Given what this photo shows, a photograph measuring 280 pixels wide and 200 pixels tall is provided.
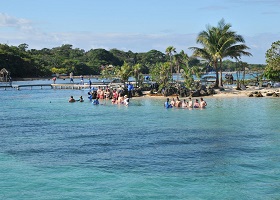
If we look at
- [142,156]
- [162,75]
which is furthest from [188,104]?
[142,156]

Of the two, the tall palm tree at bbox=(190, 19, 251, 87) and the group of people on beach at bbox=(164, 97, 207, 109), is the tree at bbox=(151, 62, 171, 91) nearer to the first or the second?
the tall palm tree at bbox=(190, 19, 251, 87)

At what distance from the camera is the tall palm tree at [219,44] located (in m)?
57.5

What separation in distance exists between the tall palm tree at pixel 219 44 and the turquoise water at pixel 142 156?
2072 centimetres

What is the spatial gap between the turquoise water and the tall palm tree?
20724 mm

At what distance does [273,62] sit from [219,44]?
7070 mm

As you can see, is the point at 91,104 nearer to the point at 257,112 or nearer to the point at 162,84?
the point at 162,84

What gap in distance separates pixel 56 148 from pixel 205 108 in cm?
2074

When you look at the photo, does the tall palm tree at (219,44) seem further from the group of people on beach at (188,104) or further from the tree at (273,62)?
the group of people on beach at (188,104)

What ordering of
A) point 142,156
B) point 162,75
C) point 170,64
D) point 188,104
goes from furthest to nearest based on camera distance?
point 170,64
point 162,75
point 188,104
point 142,156

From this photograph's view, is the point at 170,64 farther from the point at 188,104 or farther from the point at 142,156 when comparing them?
the point at 142,156

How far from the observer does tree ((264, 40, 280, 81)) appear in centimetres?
5731

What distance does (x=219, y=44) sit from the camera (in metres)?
57.8

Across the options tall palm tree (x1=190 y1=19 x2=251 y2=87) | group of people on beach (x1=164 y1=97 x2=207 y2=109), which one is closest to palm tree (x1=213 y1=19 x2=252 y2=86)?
tall palm tree (x1=190 y1=19 x2=251 y2=87)

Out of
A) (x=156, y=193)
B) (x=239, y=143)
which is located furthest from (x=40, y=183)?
(x=239, y=143)
